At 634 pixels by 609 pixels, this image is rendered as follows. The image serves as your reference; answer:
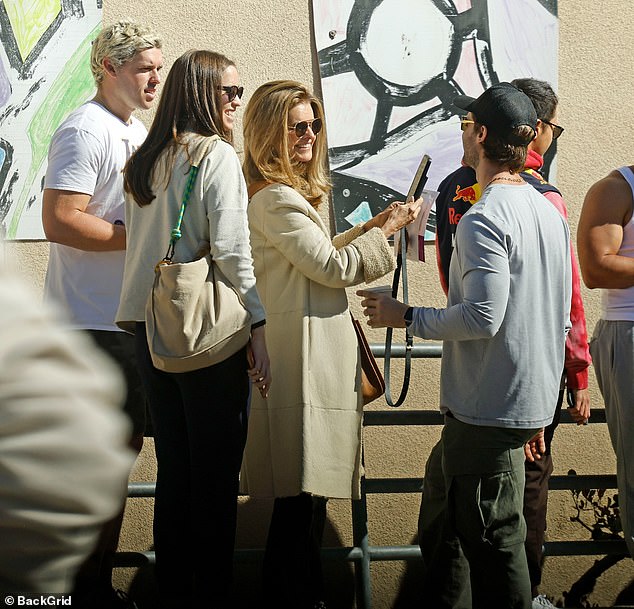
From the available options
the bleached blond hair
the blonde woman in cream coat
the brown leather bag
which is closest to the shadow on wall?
the blonde woman in cream coat

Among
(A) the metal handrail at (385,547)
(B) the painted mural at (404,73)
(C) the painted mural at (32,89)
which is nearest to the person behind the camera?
(A) the metal handrail at (385,547)

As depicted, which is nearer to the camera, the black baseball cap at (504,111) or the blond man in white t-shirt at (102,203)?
the black baseball cap at (504,111)

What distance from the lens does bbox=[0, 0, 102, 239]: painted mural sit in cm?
404

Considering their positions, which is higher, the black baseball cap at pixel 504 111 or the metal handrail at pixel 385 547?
the black baseball cap at pixel 504 111

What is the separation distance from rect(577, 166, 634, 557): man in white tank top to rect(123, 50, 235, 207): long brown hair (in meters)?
1.34

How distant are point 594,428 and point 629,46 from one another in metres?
1.69

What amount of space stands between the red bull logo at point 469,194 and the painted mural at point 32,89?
5.46 ft

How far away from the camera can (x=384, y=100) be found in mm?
4180

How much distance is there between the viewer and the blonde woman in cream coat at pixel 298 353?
10.3 feet

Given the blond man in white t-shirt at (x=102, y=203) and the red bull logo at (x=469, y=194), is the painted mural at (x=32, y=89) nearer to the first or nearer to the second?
the blond man in white t-shirt at (x=102, y=203)

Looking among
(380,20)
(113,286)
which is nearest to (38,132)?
(113,286)

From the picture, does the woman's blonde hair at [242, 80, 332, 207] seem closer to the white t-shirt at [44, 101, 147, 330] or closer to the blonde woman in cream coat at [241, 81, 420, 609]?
the blonde woman in cream coat at [241, 81, 420, 609]

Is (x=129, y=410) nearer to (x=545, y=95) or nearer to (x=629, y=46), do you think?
(x=545, y=95)

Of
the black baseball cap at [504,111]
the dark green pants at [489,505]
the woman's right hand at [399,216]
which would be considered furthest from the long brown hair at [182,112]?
the dark green pants at [489,505]
